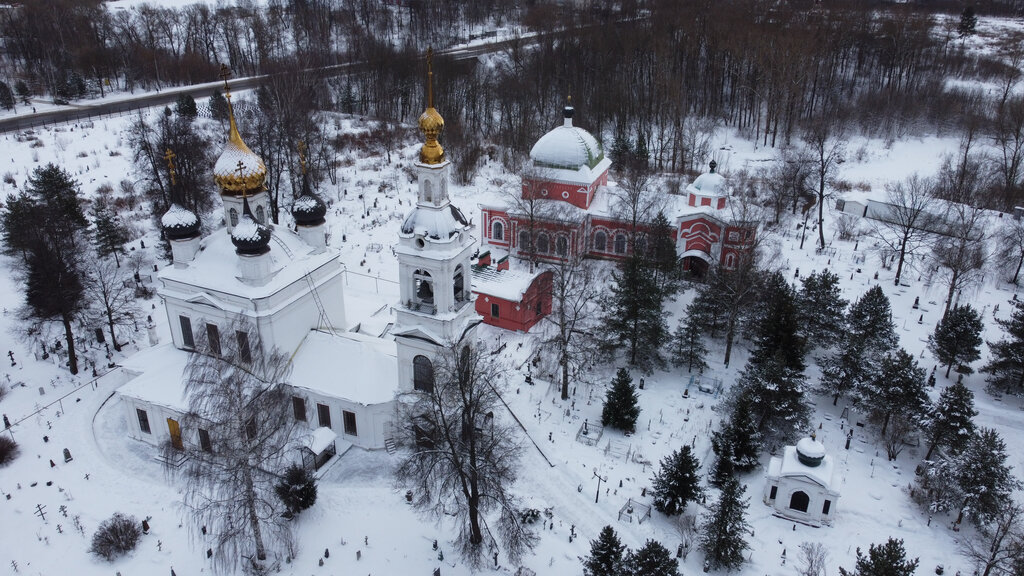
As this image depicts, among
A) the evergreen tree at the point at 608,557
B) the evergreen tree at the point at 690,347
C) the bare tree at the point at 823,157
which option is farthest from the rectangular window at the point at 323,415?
the bare tree at the point at 823,157

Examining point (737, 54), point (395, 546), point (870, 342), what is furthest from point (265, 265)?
point (737, 54)

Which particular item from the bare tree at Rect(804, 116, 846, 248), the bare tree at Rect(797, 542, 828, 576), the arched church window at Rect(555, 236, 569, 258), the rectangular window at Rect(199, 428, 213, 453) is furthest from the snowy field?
the bare tree at Rect(804, 116, 846, 248)

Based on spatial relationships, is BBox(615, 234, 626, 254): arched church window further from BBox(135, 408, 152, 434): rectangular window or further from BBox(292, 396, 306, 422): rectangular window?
BBox(135, 408, 152, 434): rectangular window

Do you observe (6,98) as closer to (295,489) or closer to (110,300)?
(110,300)

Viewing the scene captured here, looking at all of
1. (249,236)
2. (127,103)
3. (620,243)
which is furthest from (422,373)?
(127,103)

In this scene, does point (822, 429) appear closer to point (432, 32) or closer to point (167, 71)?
point (167, 71)

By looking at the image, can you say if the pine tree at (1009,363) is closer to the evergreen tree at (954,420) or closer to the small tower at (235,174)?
the evergreen tree at (954,420)
